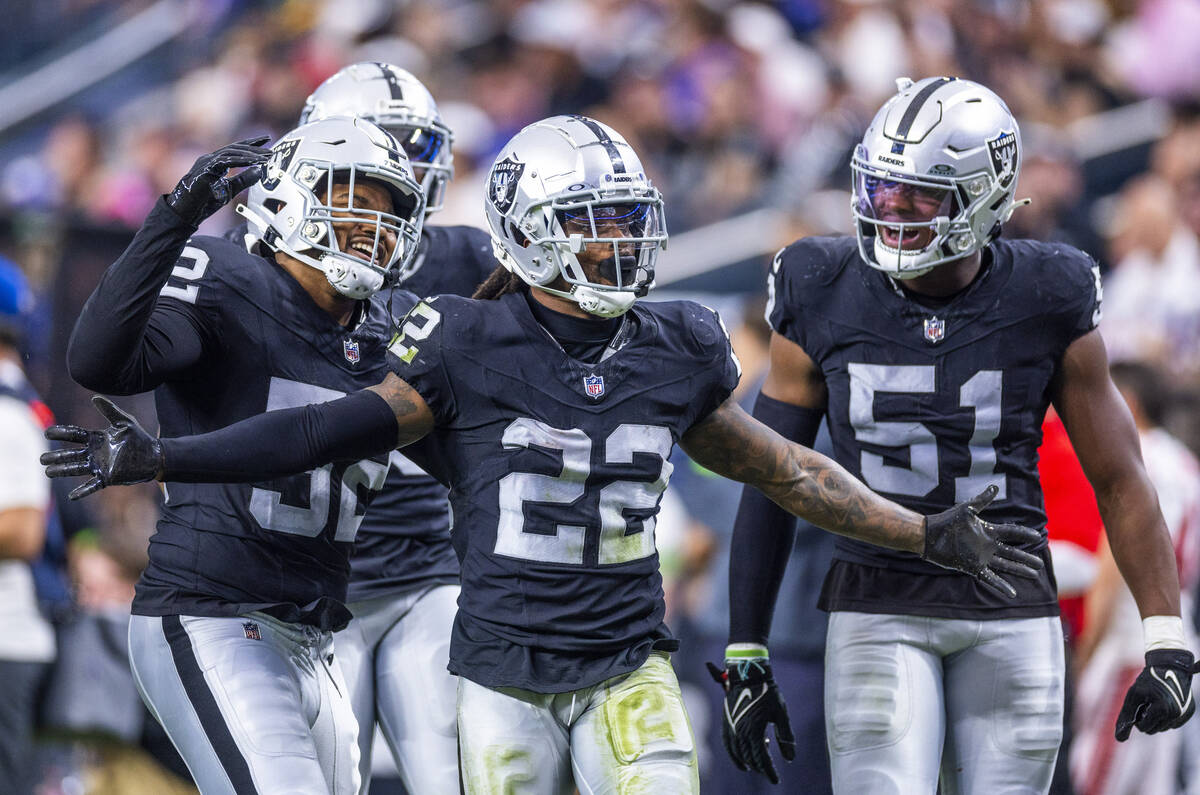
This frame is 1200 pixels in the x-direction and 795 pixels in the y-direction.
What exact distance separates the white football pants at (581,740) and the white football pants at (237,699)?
36 centimetres

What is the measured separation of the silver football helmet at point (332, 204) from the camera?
3408mm

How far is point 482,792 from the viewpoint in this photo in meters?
2.99

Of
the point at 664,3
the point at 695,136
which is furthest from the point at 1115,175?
the point at 664,3

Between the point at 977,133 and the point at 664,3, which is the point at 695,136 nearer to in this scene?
the point at 664,3

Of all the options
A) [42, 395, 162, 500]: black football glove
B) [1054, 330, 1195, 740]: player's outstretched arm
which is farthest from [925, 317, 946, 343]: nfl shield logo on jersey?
[42, 395, 162, 500]: black football glove

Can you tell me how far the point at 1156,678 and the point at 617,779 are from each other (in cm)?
135

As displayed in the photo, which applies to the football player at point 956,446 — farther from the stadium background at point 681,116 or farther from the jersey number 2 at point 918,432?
the stadium background at point 681,116

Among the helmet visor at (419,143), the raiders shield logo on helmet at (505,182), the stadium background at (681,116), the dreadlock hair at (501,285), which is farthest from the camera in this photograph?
the stadium background at (681,116)

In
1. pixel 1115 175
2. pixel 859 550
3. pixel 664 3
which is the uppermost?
pixel 664 3

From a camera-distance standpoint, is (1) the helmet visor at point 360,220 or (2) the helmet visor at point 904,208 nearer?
(1) the helmet visor at point 360,220

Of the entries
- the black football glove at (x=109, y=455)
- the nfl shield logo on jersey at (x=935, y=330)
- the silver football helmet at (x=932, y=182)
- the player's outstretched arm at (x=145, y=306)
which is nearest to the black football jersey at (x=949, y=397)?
the nfl shield logo on jersey at (x=935, y=330)

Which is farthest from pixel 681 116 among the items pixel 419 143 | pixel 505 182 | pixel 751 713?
pixel 505 182

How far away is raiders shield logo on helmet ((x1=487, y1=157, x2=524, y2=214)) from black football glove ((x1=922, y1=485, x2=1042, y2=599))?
43.3 inches

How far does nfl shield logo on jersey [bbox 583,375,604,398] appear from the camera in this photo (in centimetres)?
309
